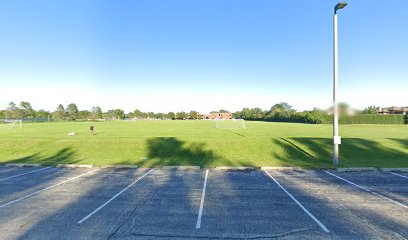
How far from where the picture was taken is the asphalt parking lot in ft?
18.3

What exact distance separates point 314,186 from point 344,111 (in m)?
9.61

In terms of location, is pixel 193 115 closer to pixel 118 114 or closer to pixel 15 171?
pixel 118 114

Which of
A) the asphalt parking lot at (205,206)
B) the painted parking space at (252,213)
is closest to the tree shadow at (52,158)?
the asphalt parking lot at (205,206)

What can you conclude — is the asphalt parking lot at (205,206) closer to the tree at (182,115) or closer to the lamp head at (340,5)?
the lamp head at (340,5)

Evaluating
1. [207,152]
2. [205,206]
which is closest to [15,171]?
[205,206]

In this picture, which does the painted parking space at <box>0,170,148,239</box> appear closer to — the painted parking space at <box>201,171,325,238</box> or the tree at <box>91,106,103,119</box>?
the painted parking space at <box>201,171,325,238</box>

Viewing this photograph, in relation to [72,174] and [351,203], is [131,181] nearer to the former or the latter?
[72,174]

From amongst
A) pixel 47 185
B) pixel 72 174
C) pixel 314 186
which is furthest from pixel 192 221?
pixel 72 174

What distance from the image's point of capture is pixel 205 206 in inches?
284

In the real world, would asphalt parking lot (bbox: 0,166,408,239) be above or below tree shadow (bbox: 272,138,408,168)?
below

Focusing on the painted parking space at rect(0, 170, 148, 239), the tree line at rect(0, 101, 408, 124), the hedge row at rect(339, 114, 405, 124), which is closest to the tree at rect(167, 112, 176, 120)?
the tree line at rect(0, 101, 408, 124)

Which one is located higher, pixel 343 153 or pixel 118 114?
pixel 118 114

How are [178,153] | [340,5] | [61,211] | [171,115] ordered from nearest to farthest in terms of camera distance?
[61,211] < [340,5] < [178,153] < [171,115]

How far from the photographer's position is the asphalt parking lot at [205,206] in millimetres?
5570
